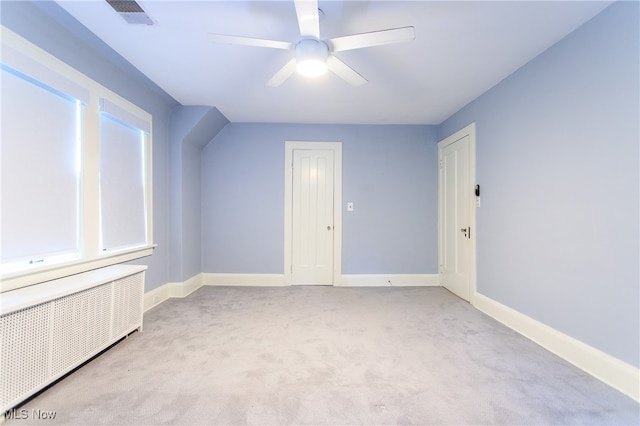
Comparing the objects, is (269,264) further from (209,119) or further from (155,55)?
(155,55)

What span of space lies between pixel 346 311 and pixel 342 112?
250cm

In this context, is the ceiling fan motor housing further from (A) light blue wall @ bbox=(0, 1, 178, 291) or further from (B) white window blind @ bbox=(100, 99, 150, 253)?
(B) white window blind @ bbox=(100, 99, 150, 253)

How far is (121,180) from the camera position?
2.64m

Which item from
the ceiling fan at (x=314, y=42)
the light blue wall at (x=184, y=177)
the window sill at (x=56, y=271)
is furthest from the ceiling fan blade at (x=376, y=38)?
the window sill at (x=56, y=271)

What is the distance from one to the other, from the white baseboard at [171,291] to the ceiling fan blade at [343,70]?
2971mm

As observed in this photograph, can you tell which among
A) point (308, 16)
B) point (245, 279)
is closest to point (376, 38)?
point (308, 16)

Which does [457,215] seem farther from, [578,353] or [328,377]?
[328,377]

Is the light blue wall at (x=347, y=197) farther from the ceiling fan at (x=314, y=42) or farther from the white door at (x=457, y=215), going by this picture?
the ceiling fan at (x=314, y=42)

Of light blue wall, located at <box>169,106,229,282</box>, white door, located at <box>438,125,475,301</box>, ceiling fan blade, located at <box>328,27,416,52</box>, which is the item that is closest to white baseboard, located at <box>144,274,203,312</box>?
light blue wall, located at <box>169,106,229,282</box>

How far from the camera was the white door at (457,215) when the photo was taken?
10.8 feet

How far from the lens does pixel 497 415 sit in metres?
1.47

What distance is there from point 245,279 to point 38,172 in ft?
8.80

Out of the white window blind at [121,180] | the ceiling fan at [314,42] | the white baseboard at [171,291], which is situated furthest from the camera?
the white baseboard at [171,291]

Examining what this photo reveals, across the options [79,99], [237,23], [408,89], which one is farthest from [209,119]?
[408,89]
